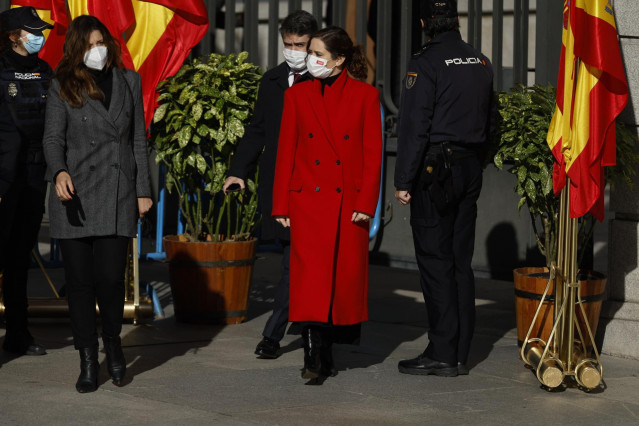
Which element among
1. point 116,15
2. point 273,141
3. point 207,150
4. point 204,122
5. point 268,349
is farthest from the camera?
point 116,15

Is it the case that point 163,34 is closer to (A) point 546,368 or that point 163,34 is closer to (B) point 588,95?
(B) point 588,95

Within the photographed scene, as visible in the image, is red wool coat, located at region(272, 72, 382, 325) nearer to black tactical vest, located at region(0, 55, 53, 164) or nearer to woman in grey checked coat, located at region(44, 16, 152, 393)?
woman in grey checked coat, located at region(44, 16, 152, 393)

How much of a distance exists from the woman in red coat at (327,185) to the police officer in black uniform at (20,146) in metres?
1.48

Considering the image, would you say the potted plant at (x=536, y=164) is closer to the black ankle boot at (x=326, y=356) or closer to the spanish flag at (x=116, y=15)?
the black ankle boot at (x=326, y=356)

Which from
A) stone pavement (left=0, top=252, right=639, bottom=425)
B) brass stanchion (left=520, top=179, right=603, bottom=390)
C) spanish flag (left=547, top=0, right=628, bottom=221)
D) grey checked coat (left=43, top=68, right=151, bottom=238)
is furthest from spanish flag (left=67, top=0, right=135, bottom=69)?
brass stanchion (left=520, top=179, right=603, bottom=390)

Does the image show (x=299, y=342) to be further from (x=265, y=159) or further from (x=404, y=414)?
(x=404, y=414)

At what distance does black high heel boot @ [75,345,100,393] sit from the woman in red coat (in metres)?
1.04

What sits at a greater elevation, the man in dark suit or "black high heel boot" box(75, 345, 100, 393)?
the man in dark suit

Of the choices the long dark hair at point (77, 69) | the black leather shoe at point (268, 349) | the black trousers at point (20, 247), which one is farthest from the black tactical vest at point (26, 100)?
the black leather shoe at point (268, 349)

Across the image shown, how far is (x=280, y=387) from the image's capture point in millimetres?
6438

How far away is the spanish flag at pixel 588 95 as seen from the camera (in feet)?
21.5

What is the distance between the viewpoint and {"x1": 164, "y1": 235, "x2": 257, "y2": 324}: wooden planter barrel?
27.7 feet

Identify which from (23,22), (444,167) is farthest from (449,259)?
(23,22)

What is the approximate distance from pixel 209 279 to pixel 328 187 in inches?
86.6
